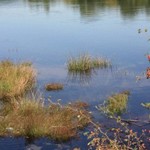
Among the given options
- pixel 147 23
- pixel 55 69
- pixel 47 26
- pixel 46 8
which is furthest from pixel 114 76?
pixel 46 8

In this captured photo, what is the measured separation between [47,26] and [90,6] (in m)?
24.2

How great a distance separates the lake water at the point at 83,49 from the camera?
71.4 feet

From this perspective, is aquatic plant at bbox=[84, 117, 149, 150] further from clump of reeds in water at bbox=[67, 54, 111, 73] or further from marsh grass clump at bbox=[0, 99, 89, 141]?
clump of reeds in water at bbox=[67, 54, 111, 73]

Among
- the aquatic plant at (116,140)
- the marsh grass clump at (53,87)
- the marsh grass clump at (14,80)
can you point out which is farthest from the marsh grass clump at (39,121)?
the marsh grass clump at (53,87)

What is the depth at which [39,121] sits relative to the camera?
16.6 m

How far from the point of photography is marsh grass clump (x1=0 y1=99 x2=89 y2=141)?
16.2 metres

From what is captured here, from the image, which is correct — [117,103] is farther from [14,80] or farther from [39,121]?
[14,80]

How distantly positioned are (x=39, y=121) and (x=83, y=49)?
20.2 meters

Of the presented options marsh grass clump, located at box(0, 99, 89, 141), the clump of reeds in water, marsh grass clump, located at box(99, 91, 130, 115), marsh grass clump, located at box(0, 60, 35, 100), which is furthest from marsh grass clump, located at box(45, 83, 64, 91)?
marsh grass clump, located at box(0, 99, 89, 141)

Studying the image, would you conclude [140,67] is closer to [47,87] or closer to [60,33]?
[47,87]

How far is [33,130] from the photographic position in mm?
16266

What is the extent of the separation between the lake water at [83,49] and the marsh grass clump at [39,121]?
0.46m

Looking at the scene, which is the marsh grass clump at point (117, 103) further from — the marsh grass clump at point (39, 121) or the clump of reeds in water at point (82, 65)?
the clump of reeds in water at point (82, 65)

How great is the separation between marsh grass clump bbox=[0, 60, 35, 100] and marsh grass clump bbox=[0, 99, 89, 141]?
3.40 metres
